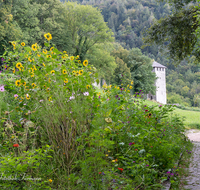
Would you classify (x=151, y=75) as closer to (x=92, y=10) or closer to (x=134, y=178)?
(x=92, y=10)

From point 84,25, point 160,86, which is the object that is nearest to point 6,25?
point 84,25

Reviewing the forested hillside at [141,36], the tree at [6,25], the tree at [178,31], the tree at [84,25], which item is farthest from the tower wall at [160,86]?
the tree at [178,31]

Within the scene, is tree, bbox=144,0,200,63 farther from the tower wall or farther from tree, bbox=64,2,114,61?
the tower wall

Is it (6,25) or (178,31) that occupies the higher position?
(6,25)

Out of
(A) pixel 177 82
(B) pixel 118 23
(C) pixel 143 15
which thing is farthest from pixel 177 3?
(C) pixel 143 15

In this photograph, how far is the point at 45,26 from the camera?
74.5ft

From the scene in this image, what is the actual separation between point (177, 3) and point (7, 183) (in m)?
9.54

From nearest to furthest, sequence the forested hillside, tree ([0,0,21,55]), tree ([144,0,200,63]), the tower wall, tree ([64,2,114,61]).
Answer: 1. tree ([144,0,200,63])
2. tree ([0,0,21,55])
3. tree ([64,2,114,61])
4. the tower wall
5. the forested hillside

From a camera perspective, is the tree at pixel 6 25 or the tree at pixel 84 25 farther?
the tree at pixel 84 25

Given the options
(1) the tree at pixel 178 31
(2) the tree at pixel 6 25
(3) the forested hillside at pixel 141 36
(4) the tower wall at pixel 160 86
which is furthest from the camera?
(3) the forested hillside at pixel 141 36

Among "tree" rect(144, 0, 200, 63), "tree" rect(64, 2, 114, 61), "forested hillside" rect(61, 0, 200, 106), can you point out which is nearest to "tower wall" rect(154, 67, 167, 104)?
"forested hillside" rect(61, 0, 200, 106)

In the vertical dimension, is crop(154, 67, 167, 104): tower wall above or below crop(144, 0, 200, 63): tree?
below

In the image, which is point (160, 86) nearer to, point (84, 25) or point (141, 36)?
point (84, 25)

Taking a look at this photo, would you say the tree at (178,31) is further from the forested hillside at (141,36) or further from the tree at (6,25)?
the forested hillside at (141,36)
